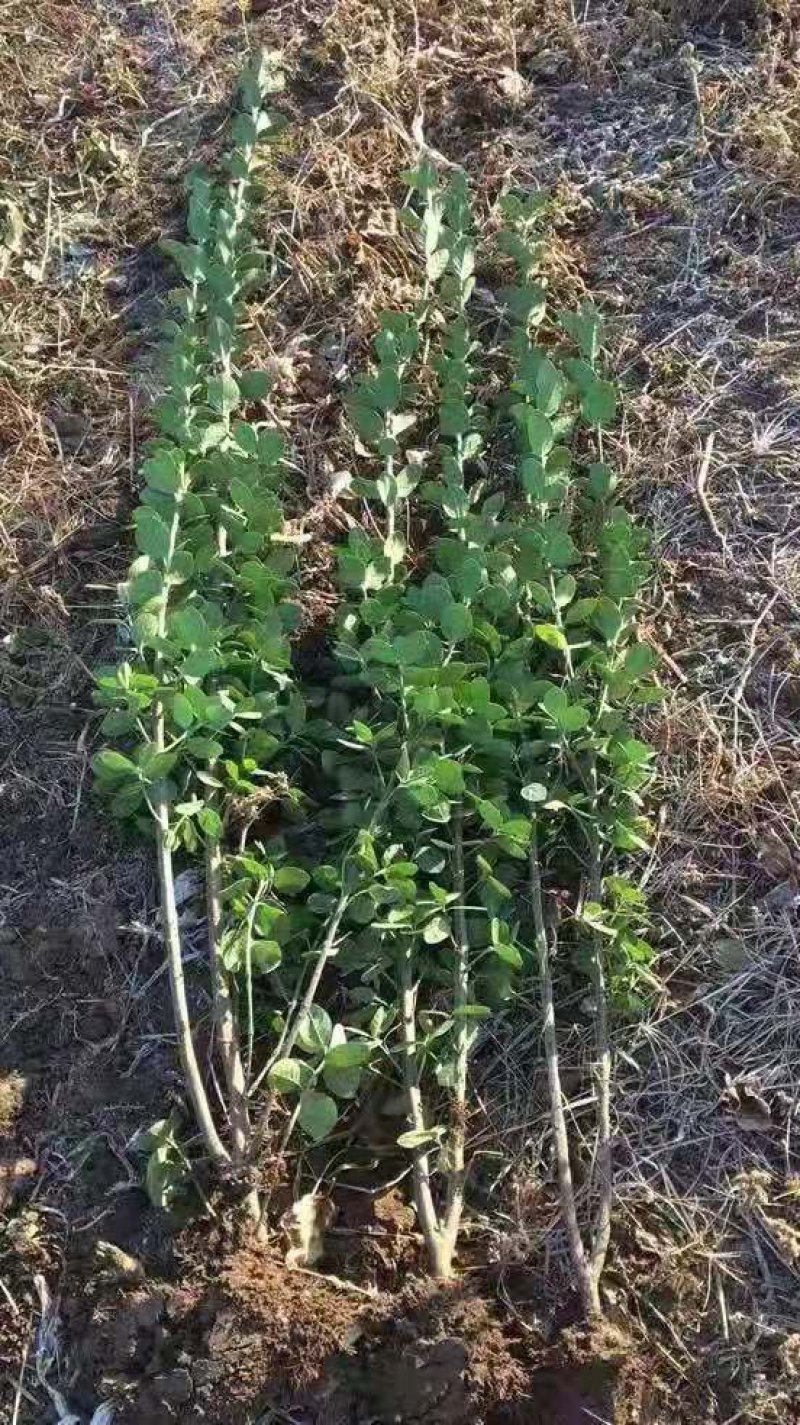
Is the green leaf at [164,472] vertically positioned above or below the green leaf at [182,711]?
above

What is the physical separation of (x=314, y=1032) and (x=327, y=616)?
903 millimetres

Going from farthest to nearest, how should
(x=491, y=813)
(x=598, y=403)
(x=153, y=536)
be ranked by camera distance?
(x=598, y=403) < (x=153, y=536) < (x=491, y=813)

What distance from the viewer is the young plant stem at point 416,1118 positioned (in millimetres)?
1986

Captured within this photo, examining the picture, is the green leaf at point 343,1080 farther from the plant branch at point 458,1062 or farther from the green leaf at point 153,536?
the green leaf at point 153,536

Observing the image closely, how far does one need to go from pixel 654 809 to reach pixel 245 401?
132cm

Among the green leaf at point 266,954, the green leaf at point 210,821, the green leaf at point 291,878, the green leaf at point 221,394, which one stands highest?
the green leaf at point 221,394

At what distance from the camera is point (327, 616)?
261 centimetres

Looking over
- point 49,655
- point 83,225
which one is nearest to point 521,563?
point 49,655

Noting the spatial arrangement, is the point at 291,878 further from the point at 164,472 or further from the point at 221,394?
the point at 221,394

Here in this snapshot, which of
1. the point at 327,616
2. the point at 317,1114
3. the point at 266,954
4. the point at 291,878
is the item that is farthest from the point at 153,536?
the point at 317,1114

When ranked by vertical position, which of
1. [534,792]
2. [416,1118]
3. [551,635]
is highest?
[551,635]

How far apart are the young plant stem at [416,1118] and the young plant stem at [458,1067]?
0.02m

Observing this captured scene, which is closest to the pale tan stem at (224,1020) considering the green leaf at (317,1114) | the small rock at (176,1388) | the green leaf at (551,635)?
the green leaf at (317,1114)

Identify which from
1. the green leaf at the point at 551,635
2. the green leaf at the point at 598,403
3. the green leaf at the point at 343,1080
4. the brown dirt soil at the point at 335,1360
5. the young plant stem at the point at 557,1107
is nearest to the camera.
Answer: the brown dirt soil at the point at 335,1360
